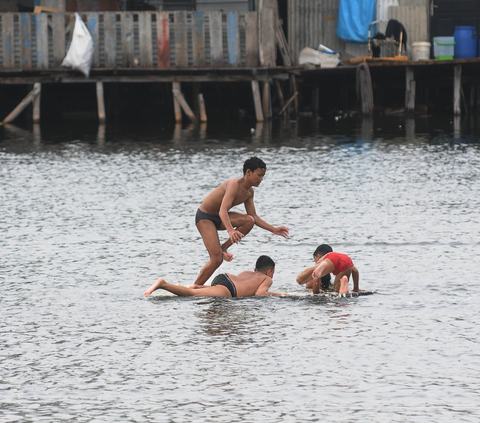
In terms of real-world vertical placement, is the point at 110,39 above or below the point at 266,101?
above

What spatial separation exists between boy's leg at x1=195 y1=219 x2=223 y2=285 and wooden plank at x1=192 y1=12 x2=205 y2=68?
19.0m

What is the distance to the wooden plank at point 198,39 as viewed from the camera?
27531mm

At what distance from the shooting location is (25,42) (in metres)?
27.7

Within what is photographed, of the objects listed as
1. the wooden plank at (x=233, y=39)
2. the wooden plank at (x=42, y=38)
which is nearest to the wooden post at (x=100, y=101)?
the wooden plank at (x=42, y=38)

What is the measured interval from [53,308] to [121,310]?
0.67 m

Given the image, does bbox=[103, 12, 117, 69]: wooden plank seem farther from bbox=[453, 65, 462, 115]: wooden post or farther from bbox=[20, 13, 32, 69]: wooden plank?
bbox=[453, 65, 462, 115]: wooden post

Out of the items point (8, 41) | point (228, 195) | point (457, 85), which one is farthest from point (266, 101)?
point (228, 195)

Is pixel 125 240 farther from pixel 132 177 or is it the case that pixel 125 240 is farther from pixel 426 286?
pixel 132 177

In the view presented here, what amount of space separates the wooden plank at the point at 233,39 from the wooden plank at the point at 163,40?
6.14ft

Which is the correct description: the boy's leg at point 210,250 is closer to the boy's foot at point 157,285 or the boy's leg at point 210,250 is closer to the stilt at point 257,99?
the boy's foot at point 157,285

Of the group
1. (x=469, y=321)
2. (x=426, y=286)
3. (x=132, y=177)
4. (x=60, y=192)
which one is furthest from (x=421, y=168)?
(x=469, y=321)

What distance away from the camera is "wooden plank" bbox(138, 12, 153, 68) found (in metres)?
27.5

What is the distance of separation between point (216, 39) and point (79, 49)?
4.16 meters

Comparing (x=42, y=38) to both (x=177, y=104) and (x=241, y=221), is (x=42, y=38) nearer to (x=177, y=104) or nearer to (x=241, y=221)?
(x=177, y=104)
